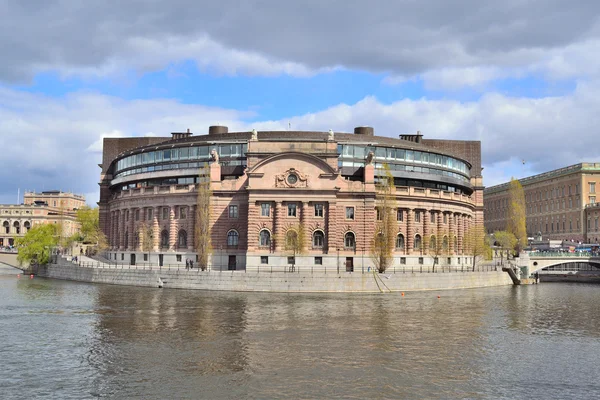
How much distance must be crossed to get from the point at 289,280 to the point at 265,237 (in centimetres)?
1599

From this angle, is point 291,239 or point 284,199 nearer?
point 291,239

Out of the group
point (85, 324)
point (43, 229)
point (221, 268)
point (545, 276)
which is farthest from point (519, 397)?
point (43, 229)

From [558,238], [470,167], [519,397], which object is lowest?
[519,397]

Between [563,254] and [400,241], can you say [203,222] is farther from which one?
[563,254]

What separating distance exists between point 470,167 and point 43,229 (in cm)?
9051

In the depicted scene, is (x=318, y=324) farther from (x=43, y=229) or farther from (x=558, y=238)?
(x=558, y=238)

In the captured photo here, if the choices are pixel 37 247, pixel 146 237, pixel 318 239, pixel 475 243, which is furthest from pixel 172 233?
pixel 475 243

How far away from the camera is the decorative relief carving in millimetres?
92188

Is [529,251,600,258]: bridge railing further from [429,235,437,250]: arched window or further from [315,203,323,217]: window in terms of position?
[315,203,323,217]: window

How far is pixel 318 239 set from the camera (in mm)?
93125

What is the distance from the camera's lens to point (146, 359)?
39.6 metres

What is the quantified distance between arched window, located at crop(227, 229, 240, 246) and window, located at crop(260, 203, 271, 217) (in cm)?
649

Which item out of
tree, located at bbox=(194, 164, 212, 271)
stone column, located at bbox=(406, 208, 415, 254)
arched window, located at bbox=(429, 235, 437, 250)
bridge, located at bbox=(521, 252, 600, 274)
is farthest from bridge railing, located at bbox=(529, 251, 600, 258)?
tree, located at bbox=(194, 164, 212, 271)

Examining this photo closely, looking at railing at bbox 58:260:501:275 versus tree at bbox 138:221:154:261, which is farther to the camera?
tree at bbox 138:221:154:261
